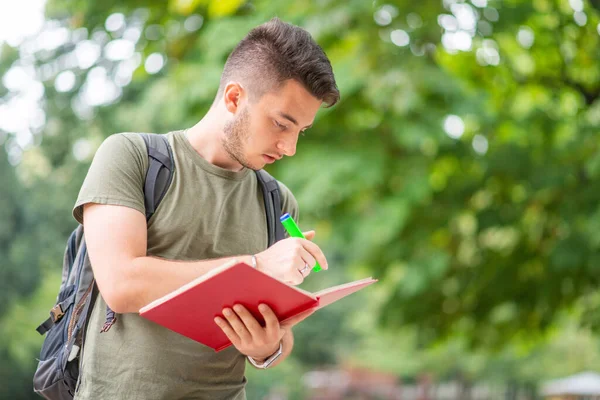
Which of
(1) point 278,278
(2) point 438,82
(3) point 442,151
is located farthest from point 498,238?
(1) point 278,278

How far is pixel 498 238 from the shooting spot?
7926mm

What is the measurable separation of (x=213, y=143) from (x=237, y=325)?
60 cm

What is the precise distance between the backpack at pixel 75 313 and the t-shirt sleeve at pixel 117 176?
0.04 metres

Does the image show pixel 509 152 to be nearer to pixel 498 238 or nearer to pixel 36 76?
pixel 498 238

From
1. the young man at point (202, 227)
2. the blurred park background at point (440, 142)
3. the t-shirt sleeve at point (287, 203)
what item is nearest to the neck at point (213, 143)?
the young man at point (202, 227)

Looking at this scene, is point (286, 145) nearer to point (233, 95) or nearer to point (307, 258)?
point (233, 95)

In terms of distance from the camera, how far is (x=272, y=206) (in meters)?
A: 2.46

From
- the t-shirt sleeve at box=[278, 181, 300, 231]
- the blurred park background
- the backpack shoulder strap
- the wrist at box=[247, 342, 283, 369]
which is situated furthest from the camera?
the blurred park background

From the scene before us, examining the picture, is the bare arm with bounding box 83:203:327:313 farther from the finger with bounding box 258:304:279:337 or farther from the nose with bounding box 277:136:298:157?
the nose with bounding box 277:136:298:157

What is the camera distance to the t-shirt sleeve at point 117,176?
6.81 ft

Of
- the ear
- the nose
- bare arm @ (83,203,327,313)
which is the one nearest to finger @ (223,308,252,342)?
bare arm @ (83,203,327,313)

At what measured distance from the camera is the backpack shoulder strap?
218 centimetres

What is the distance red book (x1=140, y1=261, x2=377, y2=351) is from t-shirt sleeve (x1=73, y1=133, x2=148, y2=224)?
328 millimetres

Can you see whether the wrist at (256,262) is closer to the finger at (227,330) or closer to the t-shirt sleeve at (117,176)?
the finger at (227,330)
